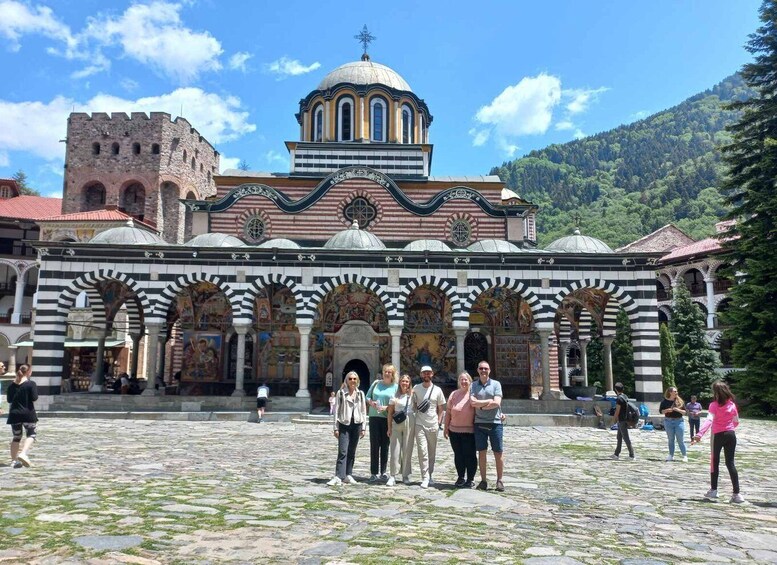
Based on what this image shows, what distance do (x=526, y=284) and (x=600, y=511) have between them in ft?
45.3

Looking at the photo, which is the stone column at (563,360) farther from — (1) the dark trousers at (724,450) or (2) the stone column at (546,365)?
(1) the dark trousers at (724,450)

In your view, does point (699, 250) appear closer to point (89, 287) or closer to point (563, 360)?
point (563, 360)

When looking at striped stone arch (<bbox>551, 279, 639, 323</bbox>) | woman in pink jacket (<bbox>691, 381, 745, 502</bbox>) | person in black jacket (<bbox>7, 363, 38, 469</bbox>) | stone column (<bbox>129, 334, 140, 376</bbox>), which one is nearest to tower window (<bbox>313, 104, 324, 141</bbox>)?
stone column (<bbox>129, 334, 140, 376</bbox>)

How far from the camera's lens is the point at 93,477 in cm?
711

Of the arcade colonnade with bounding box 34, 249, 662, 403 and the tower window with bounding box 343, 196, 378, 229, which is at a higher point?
the tower window with bounding box 343, 196, 378, 229

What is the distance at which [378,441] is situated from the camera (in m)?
7.63

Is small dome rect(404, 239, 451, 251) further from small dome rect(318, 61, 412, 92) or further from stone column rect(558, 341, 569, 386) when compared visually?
small dome rect(318, 61, 412, 92)

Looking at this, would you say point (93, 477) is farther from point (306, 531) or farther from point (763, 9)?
point (763, 9)

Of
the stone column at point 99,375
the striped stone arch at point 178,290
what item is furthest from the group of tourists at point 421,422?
the stone column at point 99,375

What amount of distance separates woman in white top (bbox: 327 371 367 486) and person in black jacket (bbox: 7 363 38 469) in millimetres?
Result: 4383

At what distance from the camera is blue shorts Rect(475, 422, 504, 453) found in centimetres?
713

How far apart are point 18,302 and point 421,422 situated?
39.3 meters

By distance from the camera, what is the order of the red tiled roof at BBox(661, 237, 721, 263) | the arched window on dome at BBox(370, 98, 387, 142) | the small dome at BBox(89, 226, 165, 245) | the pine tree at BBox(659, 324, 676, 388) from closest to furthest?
1. the small dome at BBox(89, 226, 165, 245)
2. the arched window on dome at BBox(370, 98, 387, 142)
3. the pine tree at BBox(659, 324, 676, 388)
4. the red tiled roof at BBox(661, 237, 721, 263)

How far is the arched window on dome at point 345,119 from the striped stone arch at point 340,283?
9.98 metres
